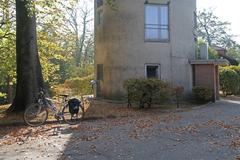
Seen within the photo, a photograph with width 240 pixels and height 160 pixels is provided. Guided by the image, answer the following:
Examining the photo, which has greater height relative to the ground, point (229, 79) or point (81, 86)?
point (229, 79)

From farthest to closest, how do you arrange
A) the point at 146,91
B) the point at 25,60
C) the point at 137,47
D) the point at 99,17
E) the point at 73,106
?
the point at 99,17 < the point at 137,47 < the point at 146,91 < the point at 25,60 < the point at 73,106

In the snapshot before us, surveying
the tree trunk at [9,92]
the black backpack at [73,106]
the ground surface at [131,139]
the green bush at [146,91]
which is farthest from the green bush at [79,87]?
the black backpack at [73,106]

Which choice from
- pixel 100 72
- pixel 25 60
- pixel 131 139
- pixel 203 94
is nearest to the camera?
pixel 131 139

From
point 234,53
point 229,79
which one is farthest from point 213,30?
point 229,79

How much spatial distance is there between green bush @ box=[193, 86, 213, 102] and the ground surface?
6138mm

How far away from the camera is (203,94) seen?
2138 centimetres

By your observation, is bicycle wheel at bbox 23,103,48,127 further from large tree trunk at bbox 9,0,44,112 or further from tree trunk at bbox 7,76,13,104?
tree trunk at bbox 7,76,13,104

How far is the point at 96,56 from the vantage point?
23859mm

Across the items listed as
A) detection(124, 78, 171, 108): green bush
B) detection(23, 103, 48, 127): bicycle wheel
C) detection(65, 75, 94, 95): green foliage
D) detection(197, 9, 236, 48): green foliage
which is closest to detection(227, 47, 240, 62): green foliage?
detection(197, 9, 236, 48): green foliage

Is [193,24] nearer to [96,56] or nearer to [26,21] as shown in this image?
[96,56]

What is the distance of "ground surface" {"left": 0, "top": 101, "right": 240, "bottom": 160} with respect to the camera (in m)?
8.54

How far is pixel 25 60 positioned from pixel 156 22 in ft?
27.3

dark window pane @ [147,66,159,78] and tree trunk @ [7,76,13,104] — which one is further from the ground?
dark window pane @ [147,66,159,78]

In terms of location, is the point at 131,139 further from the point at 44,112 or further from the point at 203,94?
the point at 203,94
